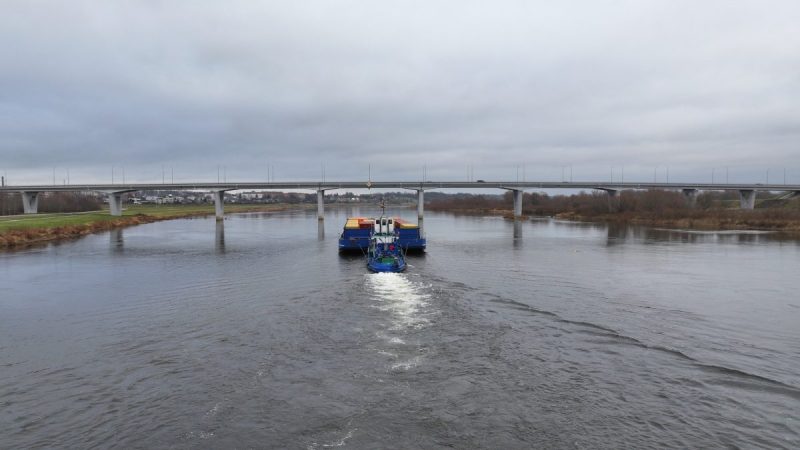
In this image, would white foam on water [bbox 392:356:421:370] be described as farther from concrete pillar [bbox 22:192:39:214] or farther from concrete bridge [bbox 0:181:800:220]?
concrete pillar [bbox 22:192:39:214]

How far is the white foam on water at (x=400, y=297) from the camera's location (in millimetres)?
20625

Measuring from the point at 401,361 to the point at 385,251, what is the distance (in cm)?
2291

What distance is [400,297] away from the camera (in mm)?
25594

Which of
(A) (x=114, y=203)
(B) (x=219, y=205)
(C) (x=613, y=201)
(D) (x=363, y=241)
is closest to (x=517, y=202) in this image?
(C) (x=613, y=201)

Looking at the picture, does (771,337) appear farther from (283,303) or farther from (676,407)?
(283,303)

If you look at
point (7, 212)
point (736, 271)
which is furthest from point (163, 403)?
point (7, 212)

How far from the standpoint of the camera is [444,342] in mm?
17391

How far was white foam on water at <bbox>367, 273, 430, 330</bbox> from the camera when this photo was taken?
20.6m

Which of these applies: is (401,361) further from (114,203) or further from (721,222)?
(114,203)

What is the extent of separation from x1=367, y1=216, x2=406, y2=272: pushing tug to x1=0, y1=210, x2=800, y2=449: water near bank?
2.17 meters

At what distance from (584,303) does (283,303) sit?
50.8ft

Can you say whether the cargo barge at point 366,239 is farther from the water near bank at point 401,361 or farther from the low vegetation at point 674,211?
the low vegetation at point 674,211

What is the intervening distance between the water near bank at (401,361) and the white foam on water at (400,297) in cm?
19

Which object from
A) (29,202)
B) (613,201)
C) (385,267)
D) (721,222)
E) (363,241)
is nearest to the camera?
(385,267)
